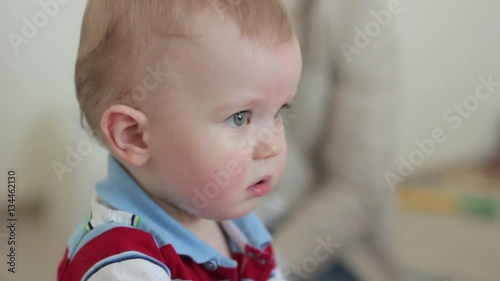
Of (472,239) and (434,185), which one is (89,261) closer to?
(472,239)

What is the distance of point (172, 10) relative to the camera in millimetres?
477

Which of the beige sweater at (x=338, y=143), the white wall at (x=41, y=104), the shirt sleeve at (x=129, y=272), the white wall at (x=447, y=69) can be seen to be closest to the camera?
the shirt sleeve at (x=129, y=272)

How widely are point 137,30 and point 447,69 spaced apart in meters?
0.98

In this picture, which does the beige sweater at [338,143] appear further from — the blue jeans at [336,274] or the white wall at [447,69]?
the white wall at [447,69]

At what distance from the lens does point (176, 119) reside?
0.49 meters

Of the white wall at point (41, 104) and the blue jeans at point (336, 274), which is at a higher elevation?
the white wall at point (41, 104)

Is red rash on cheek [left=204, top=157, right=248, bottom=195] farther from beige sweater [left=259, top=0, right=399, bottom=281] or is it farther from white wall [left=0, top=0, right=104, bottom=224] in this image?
beige sweater [left=259, top=0, right=399, bottom=281]

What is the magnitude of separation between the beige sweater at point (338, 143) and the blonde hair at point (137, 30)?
39 cm

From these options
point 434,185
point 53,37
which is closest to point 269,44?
point 53,37

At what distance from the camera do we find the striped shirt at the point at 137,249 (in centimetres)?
47

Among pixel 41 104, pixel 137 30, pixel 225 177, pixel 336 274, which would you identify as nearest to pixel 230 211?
pixel 225 177

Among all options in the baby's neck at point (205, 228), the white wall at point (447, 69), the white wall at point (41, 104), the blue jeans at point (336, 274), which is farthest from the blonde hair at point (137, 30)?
the white wall at point (447, 69)

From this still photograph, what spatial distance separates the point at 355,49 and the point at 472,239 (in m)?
0.50

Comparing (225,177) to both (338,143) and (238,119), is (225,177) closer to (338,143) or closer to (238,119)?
(238,119)
